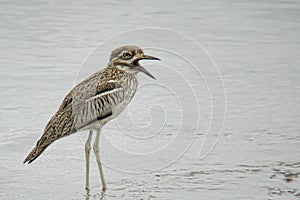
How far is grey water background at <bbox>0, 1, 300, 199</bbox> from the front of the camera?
761 centimetres

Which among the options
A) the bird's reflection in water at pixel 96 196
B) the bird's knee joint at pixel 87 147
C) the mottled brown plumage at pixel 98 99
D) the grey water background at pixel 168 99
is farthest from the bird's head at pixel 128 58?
the bird's reflection in water at pixel 96 196

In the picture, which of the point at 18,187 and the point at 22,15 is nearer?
the point at 18,187

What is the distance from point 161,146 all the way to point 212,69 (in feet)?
9.47

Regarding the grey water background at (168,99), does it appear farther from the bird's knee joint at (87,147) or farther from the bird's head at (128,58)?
the bird's head at (128,58)

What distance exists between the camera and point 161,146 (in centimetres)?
865

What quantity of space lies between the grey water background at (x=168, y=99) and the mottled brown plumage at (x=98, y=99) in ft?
1.66

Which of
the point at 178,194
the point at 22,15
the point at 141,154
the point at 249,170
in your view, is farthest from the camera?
the point at 22,15

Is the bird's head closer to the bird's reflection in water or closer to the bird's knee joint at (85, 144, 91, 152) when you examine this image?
the bird's knee joint at (85, 144, 91, 152)

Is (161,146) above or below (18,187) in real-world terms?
above

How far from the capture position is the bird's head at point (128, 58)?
7.80m

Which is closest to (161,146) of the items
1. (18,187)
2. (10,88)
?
(18,187)

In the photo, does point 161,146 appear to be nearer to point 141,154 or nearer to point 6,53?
point 141,154

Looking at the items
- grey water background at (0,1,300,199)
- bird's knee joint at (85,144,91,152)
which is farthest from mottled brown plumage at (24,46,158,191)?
grey water background at (0,1,300,199)

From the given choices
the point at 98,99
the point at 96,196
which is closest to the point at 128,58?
the point at 98,99
